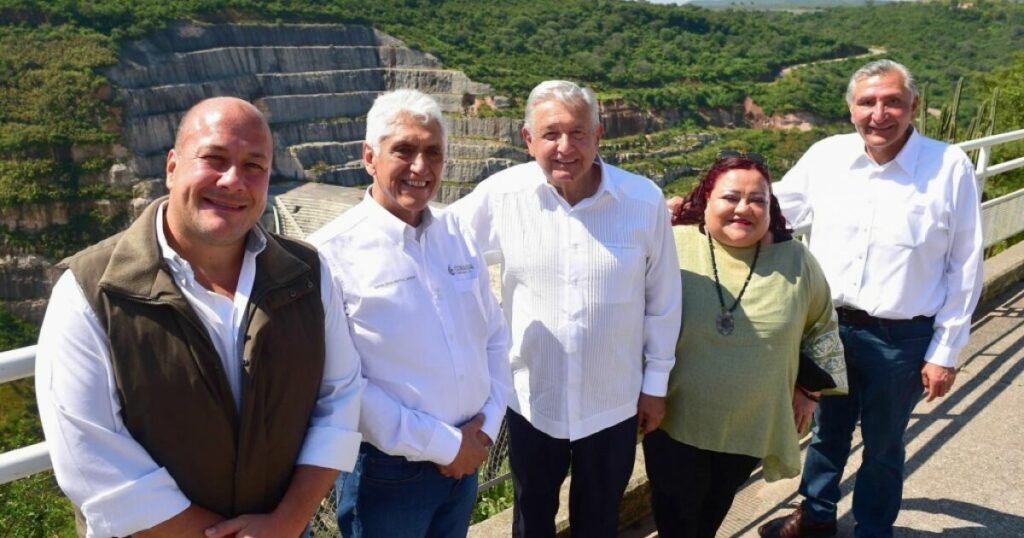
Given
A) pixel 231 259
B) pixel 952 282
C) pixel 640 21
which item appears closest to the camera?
pixel 231 259

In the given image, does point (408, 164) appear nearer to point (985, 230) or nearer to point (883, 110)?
point (883, 110)

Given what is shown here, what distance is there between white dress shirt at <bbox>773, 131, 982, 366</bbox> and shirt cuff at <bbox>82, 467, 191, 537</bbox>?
86.0 inches

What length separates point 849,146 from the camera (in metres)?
2.74

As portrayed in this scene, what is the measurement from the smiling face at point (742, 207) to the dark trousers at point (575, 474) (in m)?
0.61

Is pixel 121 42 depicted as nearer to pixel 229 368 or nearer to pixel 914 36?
pixel 229 368

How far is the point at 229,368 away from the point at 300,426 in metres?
0.19

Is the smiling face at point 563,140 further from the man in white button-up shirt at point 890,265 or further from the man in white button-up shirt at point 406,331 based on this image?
the man in white button-up shirt at point 890,265

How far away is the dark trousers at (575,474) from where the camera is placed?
222cm

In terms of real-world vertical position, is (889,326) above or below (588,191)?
below

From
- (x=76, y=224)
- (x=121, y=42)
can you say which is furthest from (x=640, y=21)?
(x=76, y=224)

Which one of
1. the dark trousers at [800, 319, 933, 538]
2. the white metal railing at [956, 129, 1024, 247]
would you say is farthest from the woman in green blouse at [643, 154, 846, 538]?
the white metal railing at [956, 129, 1024, 247]

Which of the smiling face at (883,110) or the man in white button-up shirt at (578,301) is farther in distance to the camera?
the smiling face at (883,110)

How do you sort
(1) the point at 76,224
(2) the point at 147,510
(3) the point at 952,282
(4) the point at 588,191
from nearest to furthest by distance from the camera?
(2) the point at 147,510, (4) the point at 588,191, (3) the point at 952,282, (1) the point at 76,224

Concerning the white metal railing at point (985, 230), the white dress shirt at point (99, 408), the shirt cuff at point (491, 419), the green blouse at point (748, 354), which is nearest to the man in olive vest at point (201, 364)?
the white dress shirt at point (99, 408)
